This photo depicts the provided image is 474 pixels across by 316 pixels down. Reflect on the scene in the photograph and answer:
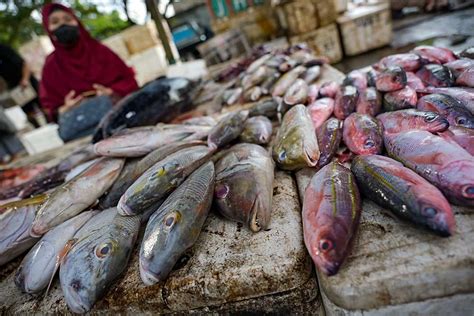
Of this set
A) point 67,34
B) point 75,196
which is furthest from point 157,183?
point 67,34

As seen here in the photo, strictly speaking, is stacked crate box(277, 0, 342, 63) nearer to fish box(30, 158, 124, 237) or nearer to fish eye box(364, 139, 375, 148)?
fish eye box(364, 139, 375, 148)

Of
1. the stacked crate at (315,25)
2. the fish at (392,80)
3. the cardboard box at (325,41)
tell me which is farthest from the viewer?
the cardboard box at (325,41)

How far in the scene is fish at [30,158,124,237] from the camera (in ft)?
6.61

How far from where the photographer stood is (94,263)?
1498 mm

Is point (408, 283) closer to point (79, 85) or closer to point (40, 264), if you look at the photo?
point (40, 264)

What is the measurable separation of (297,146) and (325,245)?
0.88m

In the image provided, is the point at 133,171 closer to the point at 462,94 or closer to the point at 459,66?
the point at 462,94

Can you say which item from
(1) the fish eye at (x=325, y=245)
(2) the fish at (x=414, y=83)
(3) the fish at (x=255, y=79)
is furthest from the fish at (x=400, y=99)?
(3) the fish at (x=255, y=79)

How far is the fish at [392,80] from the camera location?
224 centimetres

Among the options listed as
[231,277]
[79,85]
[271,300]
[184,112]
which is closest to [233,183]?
[231,277]

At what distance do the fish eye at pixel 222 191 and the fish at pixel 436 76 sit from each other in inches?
79.5

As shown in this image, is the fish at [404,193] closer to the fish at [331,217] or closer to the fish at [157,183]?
the fish at [331,217]

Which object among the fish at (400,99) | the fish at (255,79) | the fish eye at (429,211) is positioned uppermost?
the fish at (255,79)

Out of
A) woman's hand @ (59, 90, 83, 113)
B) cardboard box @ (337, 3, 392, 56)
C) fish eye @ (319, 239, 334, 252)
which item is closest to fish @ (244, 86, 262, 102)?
fish eye @ (319, 239, 334, 252)
